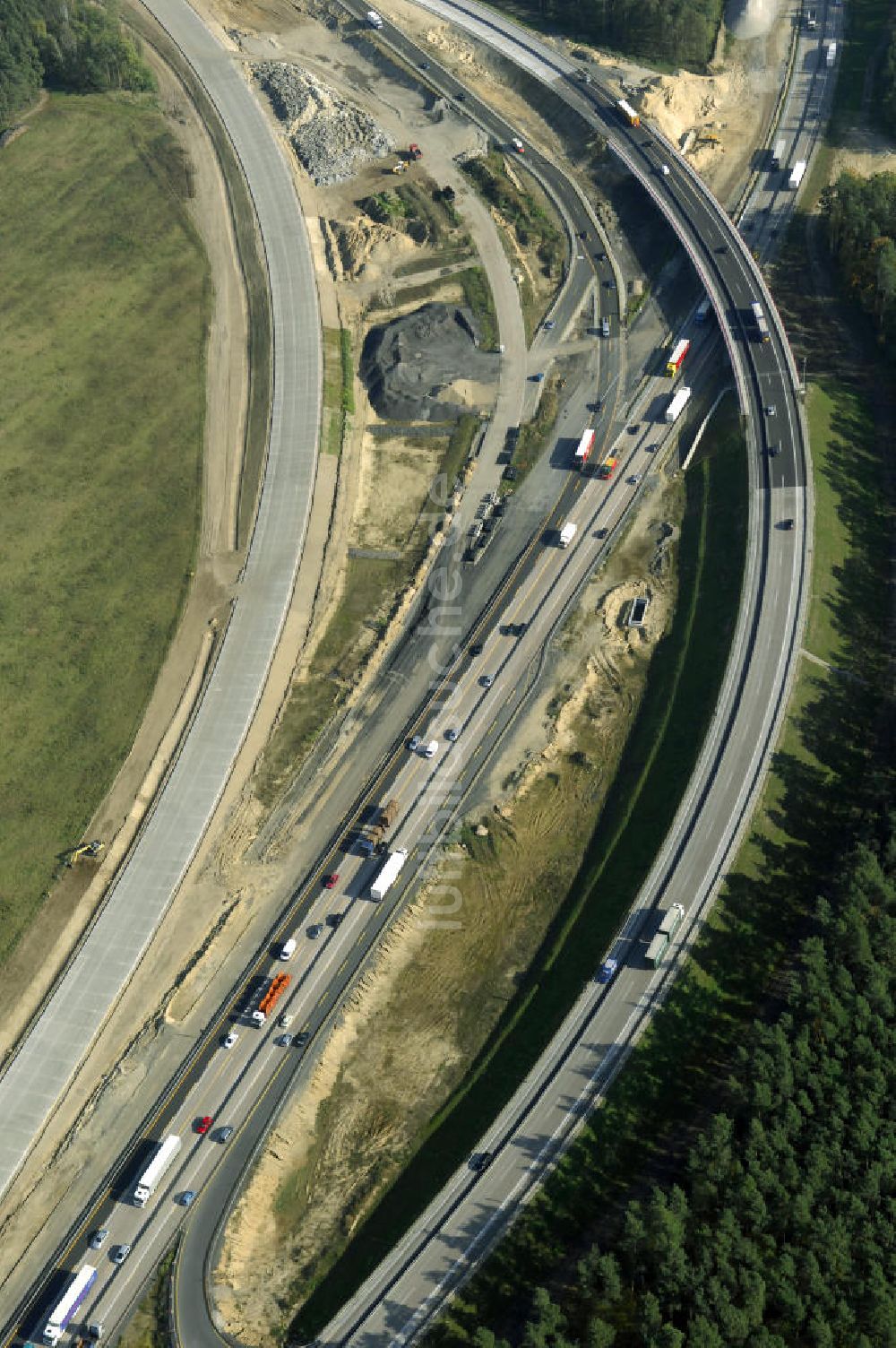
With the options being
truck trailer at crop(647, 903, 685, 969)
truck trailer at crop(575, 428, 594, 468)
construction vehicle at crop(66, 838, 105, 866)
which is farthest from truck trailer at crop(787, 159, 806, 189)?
construction vehicle at crop(66, 838, 105, 866)

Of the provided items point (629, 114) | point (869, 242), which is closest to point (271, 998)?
point (869, 242)

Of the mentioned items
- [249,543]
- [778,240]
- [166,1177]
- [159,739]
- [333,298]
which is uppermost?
[778,240]

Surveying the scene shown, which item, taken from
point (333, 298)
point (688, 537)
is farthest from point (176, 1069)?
point (333, 298)

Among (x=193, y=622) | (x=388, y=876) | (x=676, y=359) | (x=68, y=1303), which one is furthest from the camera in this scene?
(x=676, y=359)

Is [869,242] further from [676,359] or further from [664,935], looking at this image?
[664,935]

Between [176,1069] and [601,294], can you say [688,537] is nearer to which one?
[601,294]

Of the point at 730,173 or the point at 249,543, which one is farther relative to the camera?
the point at 730,173

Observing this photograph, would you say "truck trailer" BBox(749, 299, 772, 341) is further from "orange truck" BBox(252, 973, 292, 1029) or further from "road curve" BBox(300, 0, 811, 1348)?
"orange truck" BBox(252, 973, 292, 1029)

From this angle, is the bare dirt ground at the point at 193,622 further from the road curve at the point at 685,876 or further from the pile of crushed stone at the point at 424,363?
the road curve at the point at 685,876
